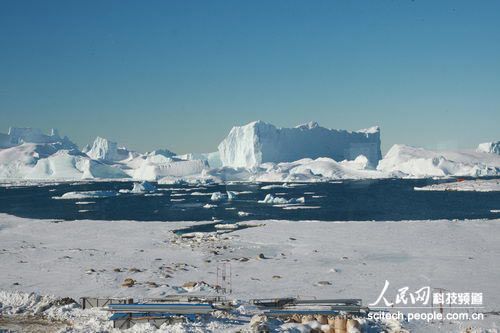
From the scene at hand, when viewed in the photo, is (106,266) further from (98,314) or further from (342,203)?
(342,203)

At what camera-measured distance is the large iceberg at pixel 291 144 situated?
143 m

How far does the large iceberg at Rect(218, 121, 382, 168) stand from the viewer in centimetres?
14338

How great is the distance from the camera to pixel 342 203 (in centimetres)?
6369

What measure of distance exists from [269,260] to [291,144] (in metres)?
132

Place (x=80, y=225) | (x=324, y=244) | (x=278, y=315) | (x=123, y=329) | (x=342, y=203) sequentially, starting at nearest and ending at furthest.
A: (x=123, y=329)
(x=278, y=315)
(x=324, y=244)
(x=80, y=225)
(x=342, y=203)

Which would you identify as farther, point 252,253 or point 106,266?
point 252,253

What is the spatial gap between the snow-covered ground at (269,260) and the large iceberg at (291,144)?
10448 cm

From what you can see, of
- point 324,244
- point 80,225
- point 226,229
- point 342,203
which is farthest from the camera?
point 342,203

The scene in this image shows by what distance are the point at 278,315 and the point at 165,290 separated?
512 centimetres

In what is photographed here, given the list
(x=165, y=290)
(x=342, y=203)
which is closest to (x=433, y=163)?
(x=342, y=203)

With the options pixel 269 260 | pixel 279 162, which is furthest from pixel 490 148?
pixel 269 260

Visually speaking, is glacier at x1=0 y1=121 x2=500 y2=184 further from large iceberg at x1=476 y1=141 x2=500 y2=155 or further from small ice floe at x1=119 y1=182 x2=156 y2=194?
small ice floe at x1=119 y1=182 x2=156 y2=194

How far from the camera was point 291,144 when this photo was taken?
6122 inches

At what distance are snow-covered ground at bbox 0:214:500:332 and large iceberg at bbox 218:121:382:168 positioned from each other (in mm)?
104477
